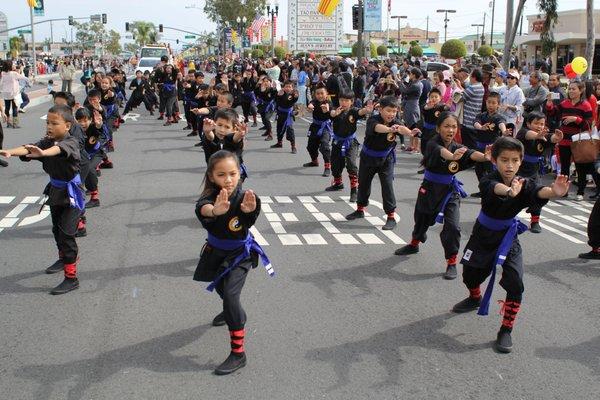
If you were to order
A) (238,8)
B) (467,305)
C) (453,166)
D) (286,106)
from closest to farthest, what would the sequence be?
(467,305)
(453,166)
(286,106)
(238,8)

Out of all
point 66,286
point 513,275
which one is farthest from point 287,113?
point 513,275

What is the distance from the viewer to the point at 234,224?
428cm

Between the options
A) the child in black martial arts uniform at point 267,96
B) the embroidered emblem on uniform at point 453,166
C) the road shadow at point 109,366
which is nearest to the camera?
the road shadow at point 109,366

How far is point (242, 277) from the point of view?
14.3ft

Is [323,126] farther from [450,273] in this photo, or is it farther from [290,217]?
[450,273]

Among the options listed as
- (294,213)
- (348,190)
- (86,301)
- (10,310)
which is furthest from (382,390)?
(348,190)

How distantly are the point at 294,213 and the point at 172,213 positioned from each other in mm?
1636

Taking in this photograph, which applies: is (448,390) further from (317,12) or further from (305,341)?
(317,12)

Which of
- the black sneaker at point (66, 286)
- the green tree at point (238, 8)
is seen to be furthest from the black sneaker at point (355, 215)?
the green tree at point (238, 8)

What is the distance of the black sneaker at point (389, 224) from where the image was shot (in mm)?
7941

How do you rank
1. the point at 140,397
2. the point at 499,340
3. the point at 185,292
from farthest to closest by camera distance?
the point at 185,292 → the point at 499,340 → the point at 140,397

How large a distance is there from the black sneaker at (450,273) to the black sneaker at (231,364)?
8.43 ft

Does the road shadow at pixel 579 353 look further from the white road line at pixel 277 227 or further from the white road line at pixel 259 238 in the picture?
the white road line at pixel 277 227

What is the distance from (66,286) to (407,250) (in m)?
3.48
